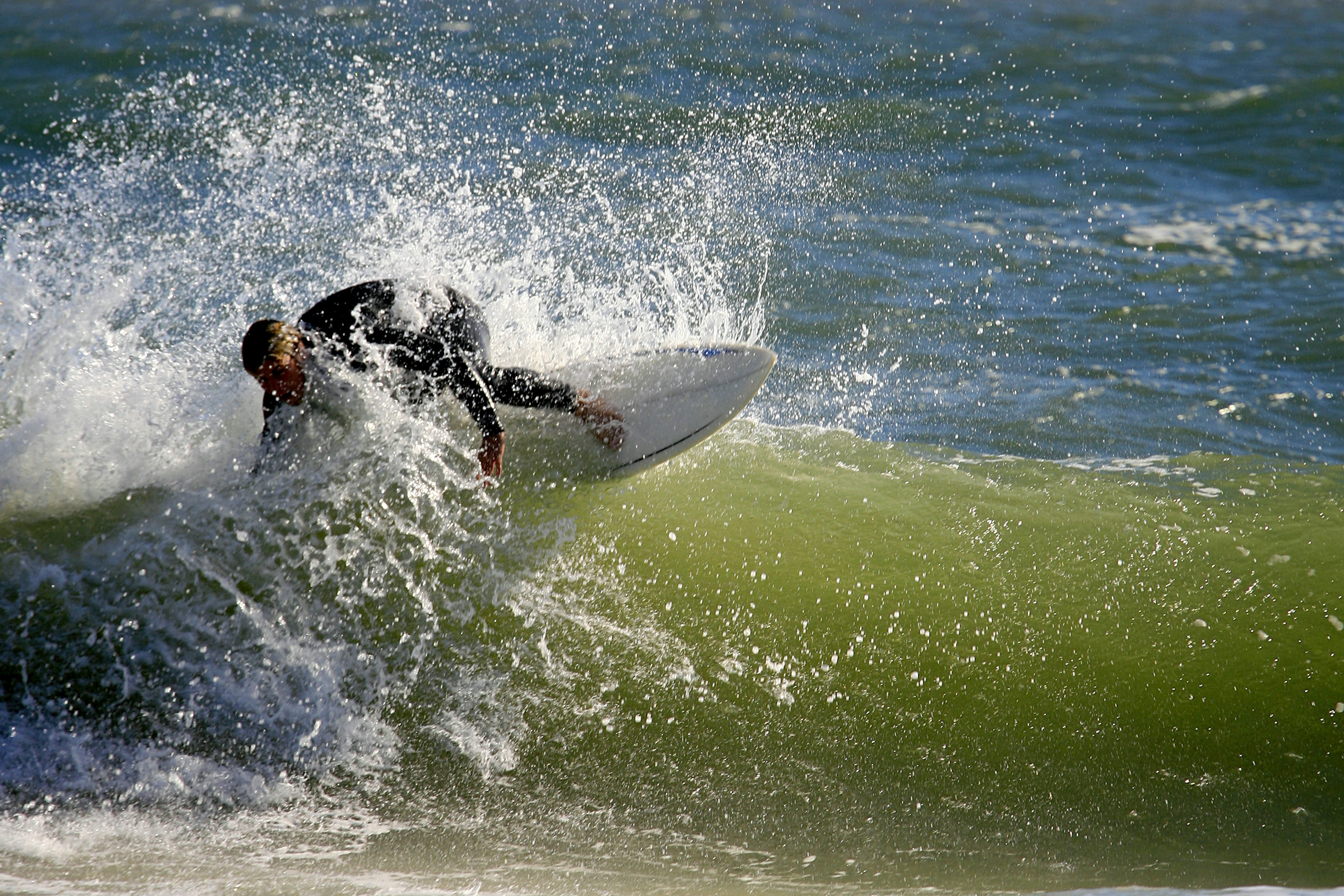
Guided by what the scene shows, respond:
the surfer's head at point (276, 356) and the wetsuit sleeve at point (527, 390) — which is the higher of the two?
the surfer's head at point (276, 356)

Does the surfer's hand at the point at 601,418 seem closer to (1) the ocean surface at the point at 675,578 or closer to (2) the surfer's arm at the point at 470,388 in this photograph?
(1) the ocean surface at the point at 675,578

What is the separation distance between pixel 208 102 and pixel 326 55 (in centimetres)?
195

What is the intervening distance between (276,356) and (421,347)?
21.3 inches

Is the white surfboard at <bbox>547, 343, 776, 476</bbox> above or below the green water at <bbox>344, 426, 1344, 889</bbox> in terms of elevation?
above

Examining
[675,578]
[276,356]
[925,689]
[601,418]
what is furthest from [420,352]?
[925,689]

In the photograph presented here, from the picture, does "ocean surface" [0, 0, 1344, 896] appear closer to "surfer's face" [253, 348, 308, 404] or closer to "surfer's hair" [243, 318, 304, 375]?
"surfer's face" [253, 348, 308, 404]

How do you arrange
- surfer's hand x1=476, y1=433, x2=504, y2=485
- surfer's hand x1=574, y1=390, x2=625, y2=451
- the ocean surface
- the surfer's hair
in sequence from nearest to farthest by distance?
the ocean surface, the surfer's hair, surfer's hand x1=476, y1=433, x2=504, y2=485, surfer's hand x1=574, y1=390, x2=625, y2=451

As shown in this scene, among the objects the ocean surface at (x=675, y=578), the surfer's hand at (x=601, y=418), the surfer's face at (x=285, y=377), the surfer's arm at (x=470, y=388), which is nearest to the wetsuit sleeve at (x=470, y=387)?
the surfer's arm at (x=470, y=388)

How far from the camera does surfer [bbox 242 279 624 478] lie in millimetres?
3611

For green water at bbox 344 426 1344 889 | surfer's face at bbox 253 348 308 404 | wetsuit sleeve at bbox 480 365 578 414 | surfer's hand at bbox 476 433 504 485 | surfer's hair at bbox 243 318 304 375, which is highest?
surfer's hair at bbox 243 318 304 375

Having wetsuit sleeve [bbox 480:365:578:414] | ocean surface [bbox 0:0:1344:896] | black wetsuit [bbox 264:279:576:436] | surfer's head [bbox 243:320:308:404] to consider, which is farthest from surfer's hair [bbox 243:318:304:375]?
wetsuit sleeve [bbox 480:365:578:414]

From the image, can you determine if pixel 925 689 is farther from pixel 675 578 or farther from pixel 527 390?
pixel 527 390

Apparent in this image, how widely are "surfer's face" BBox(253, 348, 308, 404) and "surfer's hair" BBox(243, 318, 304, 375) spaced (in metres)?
0.01

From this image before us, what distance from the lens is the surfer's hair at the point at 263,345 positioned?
336cm
